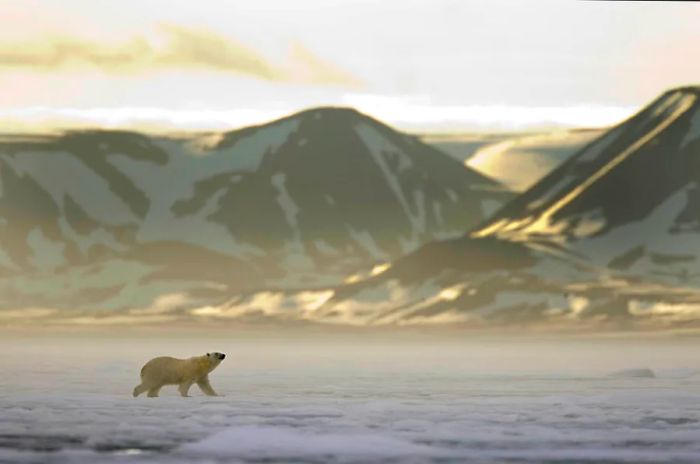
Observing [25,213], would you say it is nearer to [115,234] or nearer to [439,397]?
[115,234]

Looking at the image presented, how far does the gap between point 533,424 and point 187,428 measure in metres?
4.96

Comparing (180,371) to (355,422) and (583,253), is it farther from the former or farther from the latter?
(583,253)

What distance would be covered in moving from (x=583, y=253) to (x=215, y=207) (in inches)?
1541

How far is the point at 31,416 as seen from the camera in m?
20.8

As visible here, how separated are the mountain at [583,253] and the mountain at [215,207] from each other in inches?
193

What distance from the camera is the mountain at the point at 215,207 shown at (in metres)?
103

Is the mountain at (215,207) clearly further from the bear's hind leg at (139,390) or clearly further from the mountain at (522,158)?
the bear's hind leg at (139,390)

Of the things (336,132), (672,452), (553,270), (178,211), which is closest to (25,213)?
(178,211)

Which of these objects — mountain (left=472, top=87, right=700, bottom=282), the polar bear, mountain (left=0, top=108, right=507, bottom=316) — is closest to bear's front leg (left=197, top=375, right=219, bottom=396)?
the polar bear

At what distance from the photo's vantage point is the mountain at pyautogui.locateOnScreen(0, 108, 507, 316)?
102875mm

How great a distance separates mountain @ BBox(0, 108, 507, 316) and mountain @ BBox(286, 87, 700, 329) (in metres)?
4.90

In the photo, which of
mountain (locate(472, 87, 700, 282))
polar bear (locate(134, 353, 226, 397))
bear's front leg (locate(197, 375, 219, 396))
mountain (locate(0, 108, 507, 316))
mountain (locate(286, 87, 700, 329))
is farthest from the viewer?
mountain (locate(472, 87, 700, 282))

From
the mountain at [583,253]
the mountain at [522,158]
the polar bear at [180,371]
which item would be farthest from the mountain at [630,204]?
the polar bear at [180,371]

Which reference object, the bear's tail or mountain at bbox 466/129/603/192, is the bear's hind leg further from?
mountain at bbox 466/129/603/192
